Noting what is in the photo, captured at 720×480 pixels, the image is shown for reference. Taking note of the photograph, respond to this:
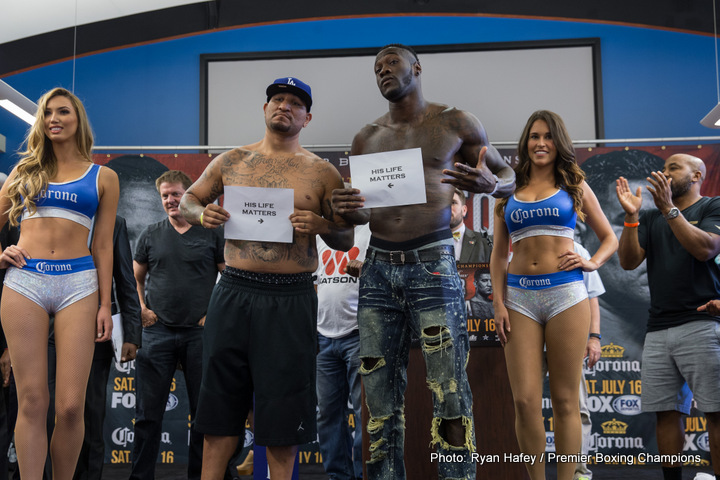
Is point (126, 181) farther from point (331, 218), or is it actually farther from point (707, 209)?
point (707, 209)

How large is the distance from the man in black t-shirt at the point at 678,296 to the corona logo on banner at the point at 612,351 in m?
1.61

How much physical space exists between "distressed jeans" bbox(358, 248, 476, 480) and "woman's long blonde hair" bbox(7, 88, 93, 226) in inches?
62.4

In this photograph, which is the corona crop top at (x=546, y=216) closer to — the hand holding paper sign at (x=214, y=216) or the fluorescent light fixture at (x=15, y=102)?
the hand holding paper sign at (x=214, y=216)

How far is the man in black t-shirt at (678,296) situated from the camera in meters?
3.56

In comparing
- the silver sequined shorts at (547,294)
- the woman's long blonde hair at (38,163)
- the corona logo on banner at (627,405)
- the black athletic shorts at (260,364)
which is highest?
the woman's long blonde hair at (38,163)

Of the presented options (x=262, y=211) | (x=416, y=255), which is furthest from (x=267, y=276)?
(x=416, y=255)

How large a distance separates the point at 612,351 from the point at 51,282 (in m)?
4.57

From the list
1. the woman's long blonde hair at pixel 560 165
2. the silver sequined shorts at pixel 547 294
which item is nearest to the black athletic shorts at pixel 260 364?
the silver sequined shorts at pixel 547 294

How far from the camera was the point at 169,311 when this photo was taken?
4.10 meters

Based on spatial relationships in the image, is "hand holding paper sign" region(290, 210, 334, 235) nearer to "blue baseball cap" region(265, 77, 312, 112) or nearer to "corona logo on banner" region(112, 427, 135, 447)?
"blue baseball cap" region(265, 77, 312, 112)

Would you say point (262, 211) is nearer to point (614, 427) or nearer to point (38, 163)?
point (38, 163)

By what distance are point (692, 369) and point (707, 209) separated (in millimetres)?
1019

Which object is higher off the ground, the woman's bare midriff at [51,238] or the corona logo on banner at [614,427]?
the woman's bare midriff at [51,238]

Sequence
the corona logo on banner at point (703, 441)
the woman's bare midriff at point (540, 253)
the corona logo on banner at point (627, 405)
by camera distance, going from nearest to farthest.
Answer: the woman's bare midriff at point (540, 253) → the corona logo on banner at point (703, 441) → the corona logo on banner at point (627, 405)
